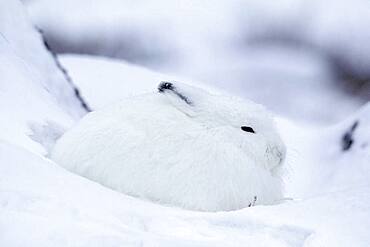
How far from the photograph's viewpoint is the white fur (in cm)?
141

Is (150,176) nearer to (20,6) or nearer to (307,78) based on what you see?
(20,6)

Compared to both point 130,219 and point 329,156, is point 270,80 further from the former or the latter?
point 130,219

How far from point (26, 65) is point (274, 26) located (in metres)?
2.38

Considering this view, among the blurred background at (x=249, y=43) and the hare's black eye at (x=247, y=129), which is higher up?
the blurred background at (x=249, y=43)

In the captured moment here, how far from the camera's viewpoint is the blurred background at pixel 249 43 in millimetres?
3754

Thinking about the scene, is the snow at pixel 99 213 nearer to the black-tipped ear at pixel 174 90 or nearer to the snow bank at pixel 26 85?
the snow bank at pixel 26 85

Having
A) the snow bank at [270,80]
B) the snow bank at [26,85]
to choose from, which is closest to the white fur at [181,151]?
the snow bank at [26,85]

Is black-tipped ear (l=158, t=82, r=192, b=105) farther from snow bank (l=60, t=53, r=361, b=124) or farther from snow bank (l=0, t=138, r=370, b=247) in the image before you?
snow bank (l=60, t=53, r=361, b=124)

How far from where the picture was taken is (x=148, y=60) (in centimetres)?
405

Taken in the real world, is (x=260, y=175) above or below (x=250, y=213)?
above

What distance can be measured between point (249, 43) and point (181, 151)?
8.96ft

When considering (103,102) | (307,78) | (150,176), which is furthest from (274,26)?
(150,176)

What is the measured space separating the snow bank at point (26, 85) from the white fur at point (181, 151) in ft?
0.54

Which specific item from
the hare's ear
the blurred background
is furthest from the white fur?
the blurred background
